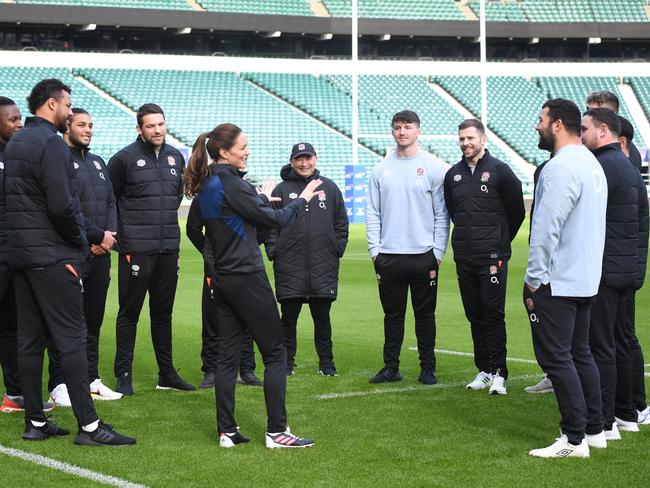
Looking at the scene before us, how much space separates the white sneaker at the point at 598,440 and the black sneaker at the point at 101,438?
103 inches

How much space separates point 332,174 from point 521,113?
35.2ft

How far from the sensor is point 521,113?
44.9 metres

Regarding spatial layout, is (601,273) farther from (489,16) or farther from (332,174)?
(489,16)

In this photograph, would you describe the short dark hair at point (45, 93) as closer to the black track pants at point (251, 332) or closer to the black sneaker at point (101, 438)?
the black track pants at point (251, 332)

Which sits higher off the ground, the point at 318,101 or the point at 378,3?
the point at 378,3

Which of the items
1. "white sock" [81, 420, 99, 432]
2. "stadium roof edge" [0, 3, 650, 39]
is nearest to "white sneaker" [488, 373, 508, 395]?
"white sock" [81, 420, 99, 432]

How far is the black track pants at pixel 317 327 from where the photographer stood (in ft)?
28.9

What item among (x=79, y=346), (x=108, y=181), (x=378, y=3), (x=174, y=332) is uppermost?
(x=378, y=3)

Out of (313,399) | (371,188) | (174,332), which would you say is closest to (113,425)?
(313,399)

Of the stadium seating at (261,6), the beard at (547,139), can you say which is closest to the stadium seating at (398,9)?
the stadium seating at (261,6)

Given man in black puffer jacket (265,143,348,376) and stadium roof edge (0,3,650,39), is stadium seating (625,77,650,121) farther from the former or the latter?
man in black puffer jacket (265,143,348,376)

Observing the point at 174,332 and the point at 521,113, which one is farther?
the point at 521,113

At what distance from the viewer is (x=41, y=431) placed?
256 inches

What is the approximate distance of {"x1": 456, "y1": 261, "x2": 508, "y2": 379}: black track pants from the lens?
8.04 metres
